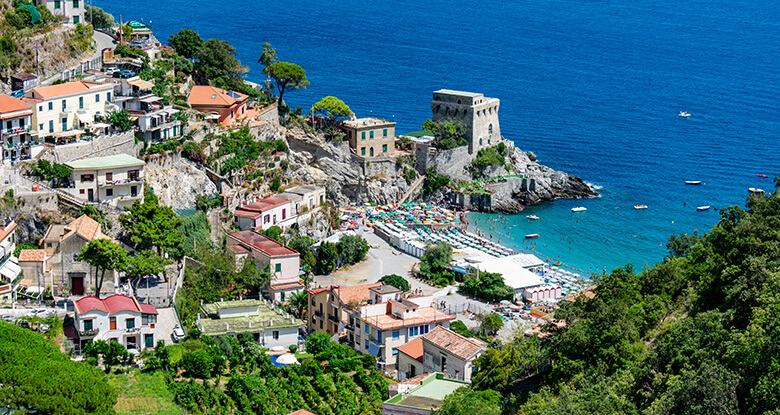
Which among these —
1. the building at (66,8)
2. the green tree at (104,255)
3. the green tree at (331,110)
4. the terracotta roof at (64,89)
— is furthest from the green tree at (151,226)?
the green tree at (331,110)

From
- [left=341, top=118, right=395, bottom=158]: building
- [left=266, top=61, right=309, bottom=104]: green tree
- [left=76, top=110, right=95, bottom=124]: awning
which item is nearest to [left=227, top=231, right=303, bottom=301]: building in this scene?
[left=76, top=110, right=95, bottom=124]: awning

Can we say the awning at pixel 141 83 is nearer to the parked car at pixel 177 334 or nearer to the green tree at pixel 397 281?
the green tree at pixel 397 281

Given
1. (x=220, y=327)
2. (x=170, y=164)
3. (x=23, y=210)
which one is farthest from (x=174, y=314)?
(x=170, y=164)

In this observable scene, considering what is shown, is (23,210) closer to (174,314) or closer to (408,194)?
(174,314)

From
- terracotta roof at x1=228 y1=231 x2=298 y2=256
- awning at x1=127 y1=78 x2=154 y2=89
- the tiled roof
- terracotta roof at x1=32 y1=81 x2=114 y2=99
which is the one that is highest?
terracotta roof at x1=32 y1=81 x2=114 y2=99

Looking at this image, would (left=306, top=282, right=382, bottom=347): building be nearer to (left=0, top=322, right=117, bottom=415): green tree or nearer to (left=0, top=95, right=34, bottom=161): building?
(left=0, top=95, right=34, bottom=161): building

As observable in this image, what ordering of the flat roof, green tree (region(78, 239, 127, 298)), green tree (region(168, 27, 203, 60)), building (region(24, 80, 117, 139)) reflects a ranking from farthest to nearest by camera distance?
green tree (region(168, 27, 203, 60))
building (region(24, 80, 117, 139))
the flat roof
green tree (region(78, 239, 127, 298))
